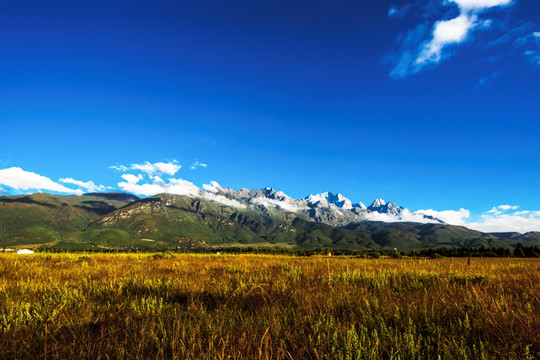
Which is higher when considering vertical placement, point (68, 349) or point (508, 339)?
point (508, 339)

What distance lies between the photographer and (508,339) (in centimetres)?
273

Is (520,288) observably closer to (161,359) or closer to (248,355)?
(248,355)

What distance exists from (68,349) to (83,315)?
1454mm

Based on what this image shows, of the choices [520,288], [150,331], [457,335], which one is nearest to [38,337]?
[150,331]

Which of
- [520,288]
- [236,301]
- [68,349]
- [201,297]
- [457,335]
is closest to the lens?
[68,349]

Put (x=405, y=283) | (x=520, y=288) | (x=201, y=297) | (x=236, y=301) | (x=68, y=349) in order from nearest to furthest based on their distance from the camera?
(x=68, y=349)
(x=236, y=301)
(x=201, y=297)
(x=520, y=288)
(x=405, y=283)

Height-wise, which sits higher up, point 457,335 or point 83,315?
point 457,335

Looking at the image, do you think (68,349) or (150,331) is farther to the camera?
(150,331)

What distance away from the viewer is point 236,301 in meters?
4.71

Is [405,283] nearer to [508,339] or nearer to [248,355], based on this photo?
[508,339]

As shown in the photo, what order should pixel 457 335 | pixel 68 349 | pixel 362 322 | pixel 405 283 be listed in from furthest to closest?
pixel 405 283
pixel 362 322
pixel 457 335
pixel 68 349

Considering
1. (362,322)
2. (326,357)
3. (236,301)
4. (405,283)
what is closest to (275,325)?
(326,357)

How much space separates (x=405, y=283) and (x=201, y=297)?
4804mm

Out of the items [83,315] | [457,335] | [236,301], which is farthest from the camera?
[236,301]
